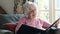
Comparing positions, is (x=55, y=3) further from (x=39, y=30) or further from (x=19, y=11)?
(x=39, y=30)

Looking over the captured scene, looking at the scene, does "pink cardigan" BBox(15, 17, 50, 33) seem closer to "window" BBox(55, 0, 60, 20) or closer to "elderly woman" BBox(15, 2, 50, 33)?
"elderly woman" BBox(15, 2, 50, 33)

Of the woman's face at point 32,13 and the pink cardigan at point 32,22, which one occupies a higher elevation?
the woman's face at point 32,13

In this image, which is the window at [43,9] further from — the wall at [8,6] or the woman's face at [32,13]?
the woman's face at [32,13]

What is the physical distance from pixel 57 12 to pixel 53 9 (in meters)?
0.14

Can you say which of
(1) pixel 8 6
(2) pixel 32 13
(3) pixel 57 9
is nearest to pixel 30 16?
(2) pixel 32 13

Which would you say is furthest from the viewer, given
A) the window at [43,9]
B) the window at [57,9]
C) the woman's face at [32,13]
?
the window at [43,9]

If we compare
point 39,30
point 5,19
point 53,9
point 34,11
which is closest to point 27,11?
point 34,11

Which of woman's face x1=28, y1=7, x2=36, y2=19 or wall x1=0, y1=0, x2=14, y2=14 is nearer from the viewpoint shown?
woman's face x1=28, y1=7, x2=36, y2=19

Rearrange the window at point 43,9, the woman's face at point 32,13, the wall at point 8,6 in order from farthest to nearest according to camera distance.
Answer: the wall at point 8,6 → the window at point 43,9 → the woman's face at point 32,13

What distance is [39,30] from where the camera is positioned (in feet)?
4.92

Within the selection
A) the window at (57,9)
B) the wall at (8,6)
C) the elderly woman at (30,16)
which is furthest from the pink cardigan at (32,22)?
the wall at (8,6)

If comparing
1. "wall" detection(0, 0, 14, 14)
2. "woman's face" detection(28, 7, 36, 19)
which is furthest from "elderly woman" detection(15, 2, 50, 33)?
"wall" detection(0, 0, 14, 14)

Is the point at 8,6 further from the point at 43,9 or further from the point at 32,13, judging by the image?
the point at 32,13

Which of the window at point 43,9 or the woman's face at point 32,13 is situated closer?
the woman's face at point 32,13
